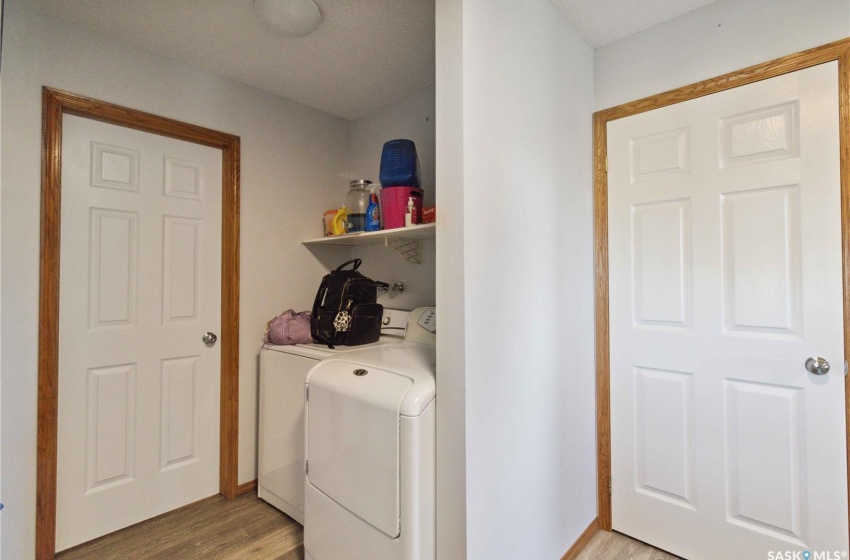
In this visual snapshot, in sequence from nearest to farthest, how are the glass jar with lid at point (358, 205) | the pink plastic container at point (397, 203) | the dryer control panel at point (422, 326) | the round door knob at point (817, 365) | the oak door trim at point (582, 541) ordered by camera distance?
the round door knob at point (817, 365)
the oak door trim at point (582, 541)
the pink plastic container at point (397, 203)
the dryer control panel at point (422, 326)
the glass jar with lid at point (358, 205)

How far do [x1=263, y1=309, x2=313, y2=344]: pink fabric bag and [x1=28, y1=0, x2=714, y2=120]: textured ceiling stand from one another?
54.0 inches

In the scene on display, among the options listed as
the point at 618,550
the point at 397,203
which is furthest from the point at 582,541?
the point at 397,203

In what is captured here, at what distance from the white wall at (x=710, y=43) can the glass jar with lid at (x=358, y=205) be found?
4.20ft

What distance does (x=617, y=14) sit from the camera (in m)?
1.77

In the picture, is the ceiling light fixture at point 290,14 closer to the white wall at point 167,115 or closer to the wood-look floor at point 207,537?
the white wall at point 167,115

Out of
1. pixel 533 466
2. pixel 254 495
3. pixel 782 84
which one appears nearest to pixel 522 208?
pixel 533 466

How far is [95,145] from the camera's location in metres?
1.89

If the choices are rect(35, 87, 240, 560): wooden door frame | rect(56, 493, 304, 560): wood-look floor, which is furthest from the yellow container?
rect(56, 493, 304, 560): wood-look floor

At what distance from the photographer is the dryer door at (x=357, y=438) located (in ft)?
4.39

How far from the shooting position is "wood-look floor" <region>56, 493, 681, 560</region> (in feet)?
5.87

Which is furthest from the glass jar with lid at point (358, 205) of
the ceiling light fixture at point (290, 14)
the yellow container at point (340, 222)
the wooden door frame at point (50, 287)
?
the wooden door frame at point (50, 287)

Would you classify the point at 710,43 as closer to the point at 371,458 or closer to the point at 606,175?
the point at 606,175

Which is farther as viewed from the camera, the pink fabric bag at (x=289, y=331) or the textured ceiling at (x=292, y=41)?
the pink fabric bag at (x=289, y=331)

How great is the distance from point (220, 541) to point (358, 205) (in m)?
1.79
